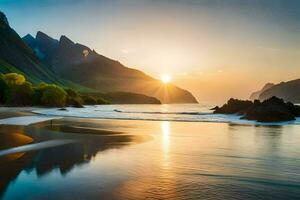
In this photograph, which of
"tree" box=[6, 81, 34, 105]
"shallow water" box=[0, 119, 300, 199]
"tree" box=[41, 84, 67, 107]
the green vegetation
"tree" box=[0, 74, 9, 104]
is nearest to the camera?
"shallow water" box=[0, 119, 300, 199]

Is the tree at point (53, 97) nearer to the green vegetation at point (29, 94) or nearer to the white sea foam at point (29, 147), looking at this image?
the green vegetation at point (29, 94)

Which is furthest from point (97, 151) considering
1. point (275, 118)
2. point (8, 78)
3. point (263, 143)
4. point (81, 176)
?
point (8, 78)

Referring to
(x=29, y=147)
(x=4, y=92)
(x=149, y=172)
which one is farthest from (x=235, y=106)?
(x=4, y=92)

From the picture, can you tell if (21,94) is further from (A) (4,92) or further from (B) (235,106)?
(B) (235,106)

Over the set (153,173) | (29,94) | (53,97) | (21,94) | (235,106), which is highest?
(29,94)

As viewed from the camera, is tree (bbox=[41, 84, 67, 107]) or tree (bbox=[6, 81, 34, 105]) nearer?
tree (bbox=[6, 81, 34, 105])

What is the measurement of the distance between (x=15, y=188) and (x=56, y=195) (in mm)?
1884

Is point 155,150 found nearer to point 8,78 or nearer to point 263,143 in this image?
point 263,143

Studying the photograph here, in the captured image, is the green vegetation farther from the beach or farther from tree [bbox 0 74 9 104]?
the beach

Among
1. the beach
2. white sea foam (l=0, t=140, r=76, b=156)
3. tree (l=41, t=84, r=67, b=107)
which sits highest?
tree (l=41, t=84, r=67, b=107)

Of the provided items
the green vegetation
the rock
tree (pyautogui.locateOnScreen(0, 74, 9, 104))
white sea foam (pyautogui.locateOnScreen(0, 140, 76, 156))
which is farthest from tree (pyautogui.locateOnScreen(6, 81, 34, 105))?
white sea foam (pyautogui.locateOnScreen(0, 140, 76, 156))

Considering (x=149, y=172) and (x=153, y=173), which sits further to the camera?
(x=149, y=172)

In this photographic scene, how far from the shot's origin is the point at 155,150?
22422mm

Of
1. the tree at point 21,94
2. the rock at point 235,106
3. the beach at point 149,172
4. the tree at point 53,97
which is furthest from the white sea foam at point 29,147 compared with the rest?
the tree at point 53,97
